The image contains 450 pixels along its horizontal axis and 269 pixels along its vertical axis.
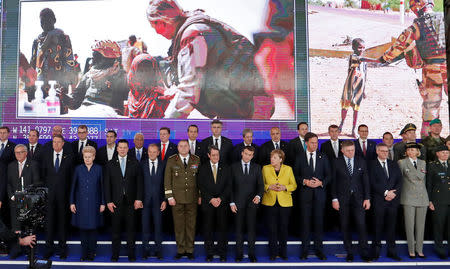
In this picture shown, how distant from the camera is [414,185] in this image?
415 cm

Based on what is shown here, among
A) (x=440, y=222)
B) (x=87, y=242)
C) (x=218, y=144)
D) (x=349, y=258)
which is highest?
(x=218, y=144)

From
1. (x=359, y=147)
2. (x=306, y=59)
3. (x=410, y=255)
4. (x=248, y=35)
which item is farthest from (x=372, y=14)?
(x=410, y=255)

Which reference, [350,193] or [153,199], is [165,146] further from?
[350,193]

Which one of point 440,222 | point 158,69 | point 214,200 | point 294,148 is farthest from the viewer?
point 158,69

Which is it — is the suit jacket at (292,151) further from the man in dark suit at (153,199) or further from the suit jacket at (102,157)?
the suit jacket at (102,157)

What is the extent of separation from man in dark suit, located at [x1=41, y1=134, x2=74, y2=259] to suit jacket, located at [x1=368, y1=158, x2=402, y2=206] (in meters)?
3.70

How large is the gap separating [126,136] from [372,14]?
5.52m

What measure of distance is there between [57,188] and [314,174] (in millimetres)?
3067

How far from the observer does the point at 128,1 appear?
682cm

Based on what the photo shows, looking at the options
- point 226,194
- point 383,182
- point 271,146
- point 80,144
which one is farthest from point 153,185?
point 383,182

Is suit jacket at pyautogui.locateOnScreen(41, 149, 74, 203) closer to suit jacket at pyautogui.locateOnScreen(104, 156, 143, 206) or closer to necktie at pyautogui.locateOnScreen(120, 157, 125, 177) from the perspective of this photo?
suit jacket at pyautogui.locateOnScreen(104, 156, 143, 206)

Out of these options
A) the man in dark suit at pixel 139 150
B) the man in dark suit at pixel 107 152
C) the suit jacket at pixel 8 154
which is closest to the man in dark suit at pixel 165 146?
the man in dark suit at pixel 139 150

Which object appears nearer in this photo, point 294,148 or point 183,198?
point 183,198

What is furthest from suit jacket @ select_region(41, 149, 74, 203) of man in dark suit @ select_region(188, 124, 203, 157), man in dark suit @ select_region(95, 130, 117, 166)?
man in dark suit @ select_region(188, 124, 203, 157)
